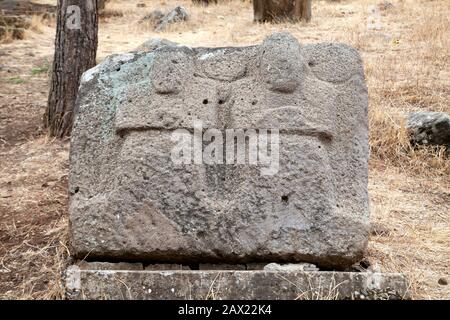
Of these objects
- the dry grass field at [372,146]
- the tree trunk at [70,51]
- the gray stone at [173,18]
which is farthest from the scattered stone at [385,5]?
the tree trunk at [70,51]

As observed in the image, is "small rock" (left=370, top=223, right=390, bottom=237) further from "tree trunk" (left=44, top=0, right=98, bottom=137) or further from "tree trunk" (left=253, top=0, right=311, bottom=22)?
"tree trunk" (left=253, top=0, right=311, bottom=22)

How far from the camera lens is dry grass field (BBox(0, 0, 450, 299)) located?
10.9ft

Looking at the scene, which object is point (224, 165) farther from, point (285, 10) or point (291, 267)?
point (285, 10)

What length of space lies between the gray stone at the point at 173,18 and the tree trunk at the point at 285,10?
4.86ft

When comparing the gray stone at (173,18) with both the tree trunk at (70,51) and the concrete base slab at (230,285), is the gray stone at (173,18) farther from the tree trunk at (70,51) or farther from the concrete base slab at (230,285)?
the concrete base slab at (230,285)

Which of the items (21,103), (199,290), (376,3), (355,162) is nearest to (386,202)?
(355,162)

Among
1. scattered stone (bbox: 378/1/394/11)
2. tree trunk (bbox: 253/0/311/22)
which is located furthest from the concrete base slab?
scattered stone (bbox: 378/1/394/11)

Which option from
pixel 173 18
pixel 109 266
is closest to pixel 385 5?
pixel 173 18

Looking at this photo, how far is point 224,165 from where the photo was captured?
117 inches

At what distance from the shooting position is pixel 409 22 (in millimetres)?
8695

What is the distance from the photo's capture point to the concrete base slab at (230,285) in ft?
8.69
